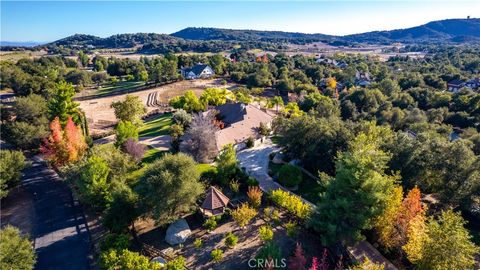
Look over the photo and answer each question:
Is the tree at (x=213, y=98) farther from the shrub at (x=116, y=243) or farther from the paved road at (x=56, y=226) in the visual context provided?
the shrub at (x=116, y=243)

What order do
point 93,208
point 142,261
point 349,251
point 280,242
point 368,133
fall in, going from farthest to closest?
point 368,133, point 93,208, point 280,242, point 349,251, point 142,261

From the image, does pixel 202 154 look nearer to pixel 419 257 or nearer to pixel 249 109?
pixel 249 109

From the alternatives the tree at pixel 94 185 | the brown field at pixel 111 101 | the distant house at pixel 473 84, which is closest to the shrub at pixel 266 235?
the tree at pixel 94 185

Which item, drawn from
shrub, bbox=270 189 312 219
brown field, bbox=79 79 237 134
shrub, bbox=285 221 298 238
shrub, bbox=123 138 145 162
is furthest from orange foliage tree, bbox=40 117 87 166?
shrub, bbox=285 221 298 238

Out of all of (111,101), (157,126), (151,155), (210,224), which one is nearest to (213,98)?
(157,126)

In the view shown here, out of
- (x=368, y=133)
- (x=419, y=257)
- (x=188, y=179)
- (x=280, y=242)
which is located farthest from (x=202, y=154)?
(x=419, y=257)

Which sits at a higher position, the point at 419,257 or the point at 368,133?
the point at 368,133

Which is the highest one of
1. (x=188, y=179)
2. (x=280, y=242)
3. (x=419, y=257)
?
(x=188, y=179)
